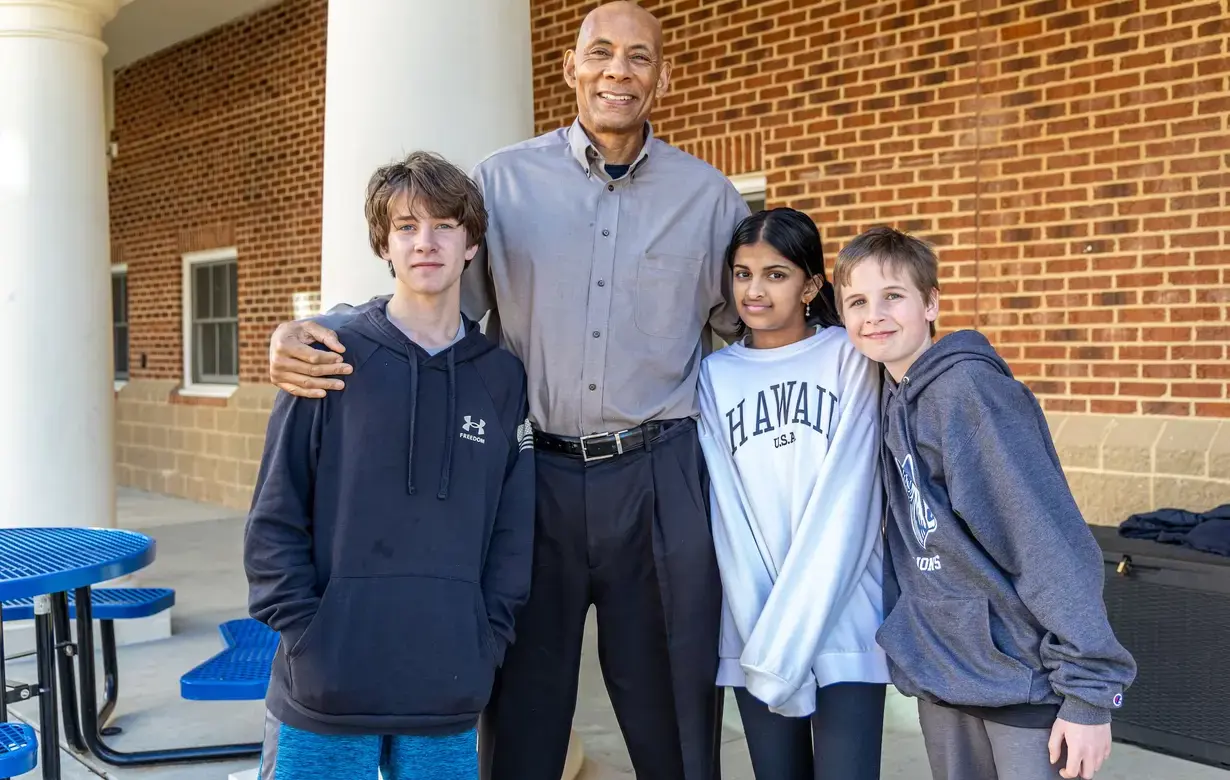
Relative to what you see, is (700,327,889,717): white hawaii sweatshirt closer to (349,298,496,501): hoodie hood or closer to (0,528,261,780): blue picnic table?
(349,298,496,501): hoodie hood

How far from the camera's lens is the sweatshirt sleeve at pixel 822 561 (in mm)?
2332

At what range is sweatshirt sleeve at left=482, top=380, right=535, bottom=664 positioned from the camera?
230 cm

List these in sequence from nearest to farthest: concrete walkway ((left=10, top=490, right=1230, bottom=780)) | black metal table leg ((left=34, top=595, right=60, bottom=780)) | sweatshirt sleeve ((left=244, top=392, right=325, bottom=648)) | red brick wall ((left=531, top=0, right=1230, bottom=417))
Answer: sweatshirt sleeve ((left=244, top=392, right=325, bottom=648)), black metal table leg ((left=34, top=595, right=60, bottom=780)), concrete walkway ((left=10, top=490, right=1230, bottom=780)), red brick wall ((left=531, top=0, right=1230, bottom=417))

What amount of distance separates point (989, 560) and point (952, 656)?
0.62 ft

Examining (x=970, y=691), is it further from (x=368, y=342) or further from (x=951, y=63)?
(x=951, y=63)

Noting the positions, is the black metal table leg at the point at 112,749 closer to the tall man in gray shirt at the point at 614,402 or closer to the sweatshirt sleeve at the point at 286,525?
the tall man in gray shirt at the point at 614,402

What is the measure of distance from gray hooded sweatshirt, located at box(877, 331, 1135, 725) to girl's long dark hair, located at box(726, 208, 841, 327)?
426 millimetres

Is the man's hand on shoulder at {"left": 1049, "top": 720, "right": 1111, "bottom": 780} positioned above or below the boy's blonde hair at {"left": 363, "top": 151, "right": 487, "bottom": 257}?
→ below

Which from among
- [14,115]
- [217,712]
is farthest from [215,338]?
[217,712]

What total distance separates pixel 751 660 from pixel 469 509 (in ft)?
2.15

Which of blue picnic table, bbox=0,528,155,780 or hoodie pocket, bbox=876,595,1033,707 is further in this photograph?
blue picnic table, bbox=0,528,155,780

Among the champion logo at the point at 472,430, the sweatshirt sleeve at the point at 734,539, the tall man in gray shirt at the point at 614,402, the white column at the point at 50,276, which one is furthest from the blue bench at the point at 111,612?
the sweatshirt sleeve at the point at 734,539

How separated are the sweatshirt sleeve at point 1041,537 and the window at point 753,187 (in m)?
4.61

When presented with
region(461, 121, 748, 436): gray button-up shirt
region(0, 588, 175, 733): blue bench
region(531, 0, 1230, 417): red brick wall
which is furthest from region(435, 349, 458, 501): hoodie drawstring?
region(531, 0, 1230, 417): red brick wall
